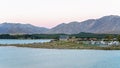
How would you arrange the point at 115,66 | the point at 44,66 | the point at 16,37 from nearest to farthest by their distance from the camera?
the point at 115,66 < the point at 44,66 < the point at 16,37

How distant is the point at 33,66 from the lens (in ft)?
77.8

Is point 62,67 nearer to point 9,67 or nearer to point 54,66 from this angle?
point 54,66

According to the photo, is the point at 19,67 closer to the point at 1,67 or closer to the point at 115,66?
the point at 1,67

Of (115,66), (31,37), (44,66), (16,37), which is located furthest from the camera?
(16,37)

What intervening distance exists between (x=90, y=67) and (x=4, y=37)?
9509cm

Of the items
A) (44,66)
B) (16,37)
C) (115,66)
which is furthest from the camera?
(16,37)

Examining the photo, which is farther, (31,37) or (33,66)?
(31,37)

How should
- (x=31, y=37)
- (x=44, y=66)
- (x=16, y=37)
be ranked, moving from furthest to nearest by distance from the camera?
(x=16, y=37) → (x=31, y=37) → (x=44, y=66)

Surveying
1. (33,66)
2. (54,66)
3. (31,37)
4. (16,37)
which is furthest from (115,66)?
(16,37)

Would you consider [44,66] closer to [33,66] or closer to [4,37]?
[33,66]

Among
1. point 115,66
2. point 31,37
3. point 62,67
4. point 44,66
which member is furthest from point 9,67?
point 31,37

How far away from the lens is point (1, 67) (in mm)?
23344

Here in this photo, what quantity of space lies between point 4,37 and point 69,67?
94445mm

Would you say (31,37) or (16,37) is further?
(16,37)
